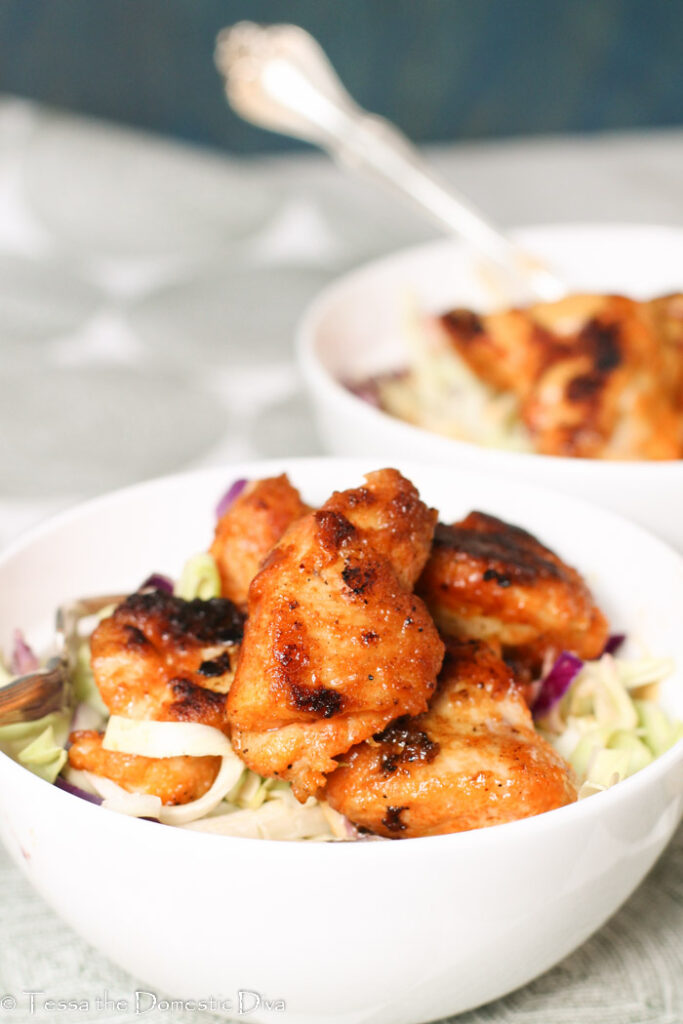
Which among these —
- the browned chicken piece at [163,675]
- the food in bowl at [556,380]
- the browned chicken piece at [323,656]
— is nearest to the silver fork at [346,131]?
the food in bowl at [556,380]

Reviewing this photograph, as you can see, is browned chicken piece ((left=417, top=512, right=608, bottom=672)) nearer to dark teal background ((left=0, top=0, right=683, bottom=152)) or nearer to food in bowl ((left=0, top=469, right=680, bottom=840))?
food in bowl ((left=0, top=469, right=680, bottom=840))

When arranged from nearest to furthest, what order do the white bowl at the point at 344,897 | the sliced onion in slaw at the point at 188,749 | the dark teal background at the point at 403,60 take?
the white bowl at the point at 344,897, the sliced onion in slaw at the point at 188,749, the dark teal background at the point at 403,60

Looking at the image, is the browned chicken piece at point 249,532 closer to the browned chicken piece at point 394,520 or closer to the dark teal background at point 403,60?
the browned chicken piece at point 394,520

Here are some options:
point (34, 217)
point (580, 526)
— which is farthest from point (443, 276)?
point (34, 217)

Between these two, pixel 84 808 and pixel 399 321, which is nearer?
pixel 84 808

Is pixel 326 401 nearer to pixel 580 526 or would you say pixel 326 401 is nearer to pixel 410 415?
pixel 410 415

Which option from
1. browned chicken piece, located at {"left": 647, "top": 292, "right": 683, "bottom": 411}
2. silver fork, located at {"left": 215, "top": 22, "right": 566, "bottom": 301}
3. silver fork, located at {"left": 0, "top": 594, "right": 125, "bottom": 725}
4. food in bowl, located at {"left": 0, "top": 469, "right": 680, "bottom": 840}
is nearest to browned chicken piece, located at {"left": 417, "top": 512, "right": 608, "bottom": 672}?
food in bowl, located at {"left": 0, "top": 469, "right": 680, "bottom": 840}
